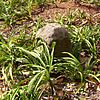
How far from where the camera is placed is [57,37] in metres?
4.04

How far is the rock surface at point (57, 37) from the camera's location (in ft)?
13.2

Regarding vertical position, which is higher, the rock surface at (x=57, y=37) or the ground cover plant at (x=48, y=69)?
the rock surface at (x=57, y=37)

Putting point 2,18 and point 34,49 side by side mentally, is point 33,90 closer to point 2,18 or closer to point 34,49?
point 34,49

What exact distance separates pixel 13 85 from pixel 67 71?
75 cm

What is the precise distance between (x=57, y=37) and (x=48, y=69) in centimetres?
53

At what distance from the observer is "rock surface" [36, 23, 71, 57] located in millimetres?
4023

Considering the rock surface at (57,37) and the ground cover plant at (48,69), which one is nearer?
the ground cover plant at (48,69)

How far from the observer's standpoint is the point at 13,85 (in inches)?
152

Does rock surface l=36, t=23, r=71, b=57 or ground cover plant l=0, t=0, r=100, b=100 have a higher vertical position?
rock surface l=36, t=23, r=71, b=57

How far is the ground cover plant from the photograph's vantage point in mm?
3629

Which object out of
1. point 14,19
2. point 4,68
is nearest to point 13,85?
point 4,68

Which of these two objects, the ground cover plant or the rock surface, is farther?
the rock surface

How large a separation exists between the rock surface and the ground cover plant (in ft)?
0.25

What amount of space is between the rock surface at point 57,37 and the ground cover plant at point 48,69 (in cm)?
8
